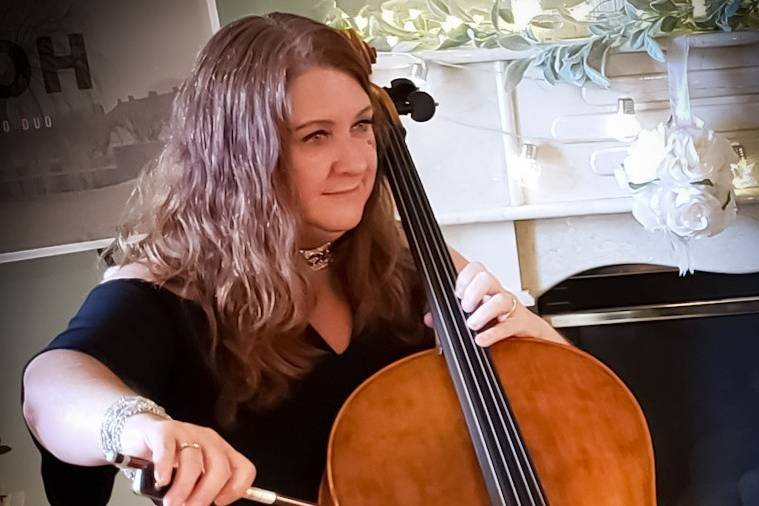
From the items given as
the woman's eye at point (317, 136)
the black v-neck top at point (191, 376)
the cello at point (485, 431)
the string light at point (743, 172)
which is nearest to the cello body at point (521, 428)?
the cello at point (485, 431)

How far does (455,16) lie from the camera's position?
1.42 meters

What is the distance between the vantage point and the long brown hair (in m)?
0.92

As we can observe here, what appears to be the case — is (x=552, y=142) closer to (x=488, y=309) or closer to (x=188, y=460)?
(x=488, y=309)

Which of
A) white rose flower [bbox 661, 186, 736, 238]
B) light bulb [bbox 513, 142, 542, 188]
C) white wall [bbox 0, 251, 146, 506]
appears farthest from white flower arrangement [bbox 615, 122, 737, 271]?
white wall [bbox 0, 251, 146, 506]

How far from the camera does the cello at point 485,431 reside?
0.80 metres

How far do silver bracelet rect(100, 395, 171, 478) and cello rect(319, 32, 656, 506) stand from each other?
217mm

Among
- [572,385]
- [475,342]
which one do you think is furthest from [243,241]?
[572,385]

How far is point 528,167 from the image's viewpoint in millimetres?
1454

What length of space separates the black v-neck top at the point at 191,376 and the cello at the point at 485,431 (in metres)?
0.14

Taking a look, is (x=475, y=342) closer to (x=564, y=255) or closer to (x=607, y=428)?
(x=607, y=428)

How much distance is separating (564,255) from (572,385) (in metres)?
0.63

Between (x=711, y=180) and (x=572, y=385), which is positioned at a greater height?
(x=711, y=180)

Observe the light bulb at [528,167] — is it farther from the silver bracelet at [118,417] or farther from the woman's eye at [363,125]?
the silver bracelet at [118,417]

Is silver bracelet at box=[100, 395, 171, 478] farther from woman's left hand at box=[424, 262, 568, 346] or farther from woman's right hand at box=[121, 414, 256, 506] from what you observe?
woman's left hand at box=[424, 262, 568, 346]
